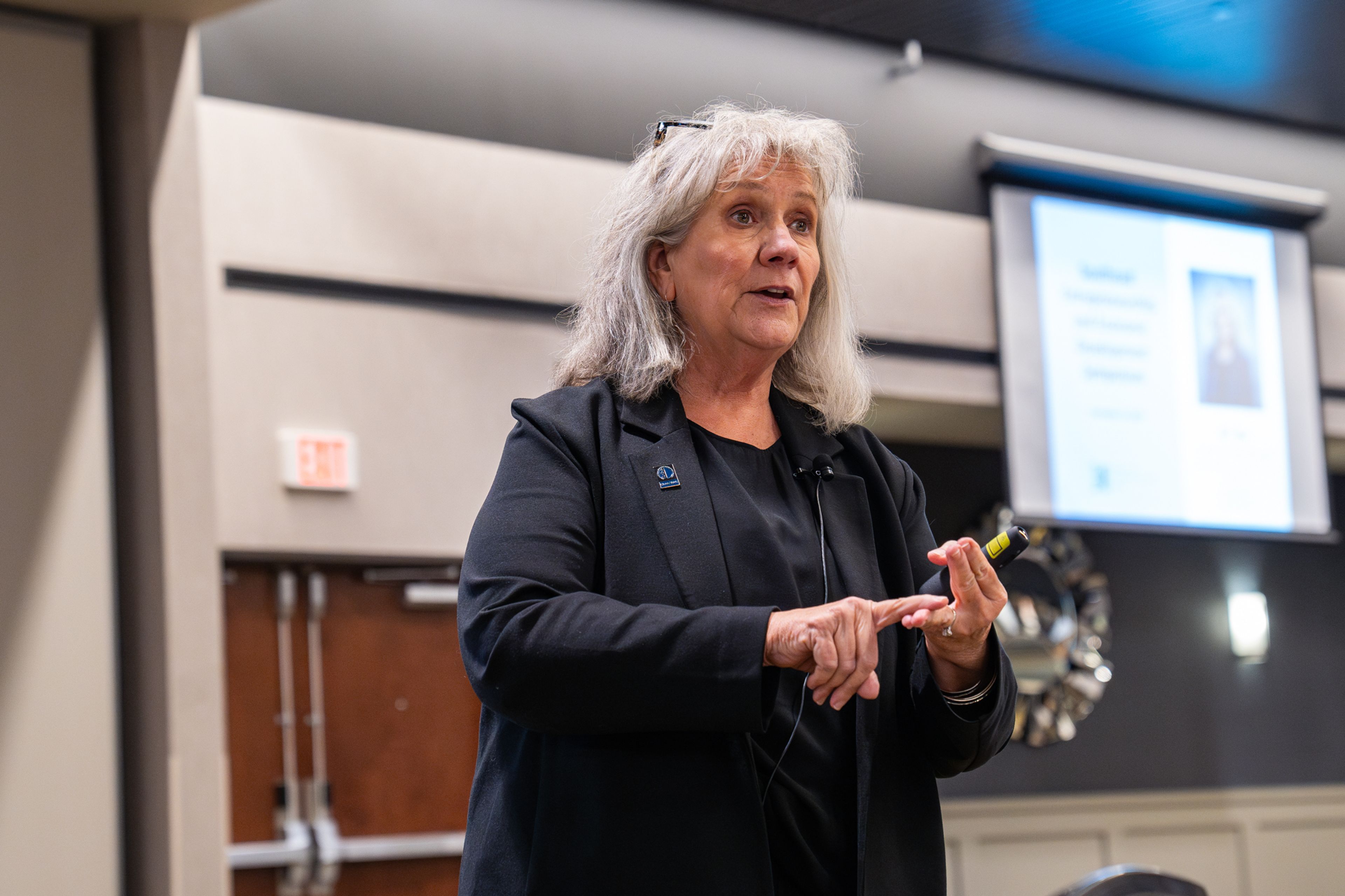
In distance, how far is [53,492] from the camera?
332 cm

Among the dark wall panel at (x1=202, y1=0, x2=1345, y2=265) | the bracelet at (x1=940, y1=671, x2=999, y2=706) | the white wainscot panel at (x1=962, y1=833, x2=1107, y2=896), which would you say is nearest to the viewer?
the bracelet at (x1=940, y1=671, x2=999, y2=706)

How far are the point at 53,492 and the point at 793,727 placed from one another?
2.57 metres

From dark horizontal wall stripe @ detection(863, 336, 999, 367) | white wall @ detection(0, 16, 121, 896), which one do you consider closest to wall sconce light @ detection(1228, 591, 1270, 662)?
dark horizontal wall stripe @ detection(863, 336, 999, 367)

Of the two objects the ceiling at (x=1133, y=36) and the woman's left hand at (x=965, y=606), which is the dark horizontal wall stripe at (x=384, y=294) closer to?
the ceiling at (x=1133, y=36)

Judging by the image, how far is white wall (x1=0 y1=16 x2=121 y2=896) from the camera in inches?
127

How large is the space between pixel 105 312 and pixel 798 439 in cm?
258

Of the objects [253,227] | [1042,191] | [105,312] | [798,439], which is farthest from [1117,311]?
[798,439]

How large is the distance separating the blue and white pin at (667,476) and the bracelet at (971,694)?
322 millimetres

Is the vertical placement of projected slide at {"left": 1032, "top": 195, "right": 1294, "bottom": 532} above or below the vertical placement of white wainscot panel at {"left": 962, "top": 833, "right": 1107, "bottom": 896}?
above

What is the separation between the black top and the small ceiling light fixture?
15.2ft

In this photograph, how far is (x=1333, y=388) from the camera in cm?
639

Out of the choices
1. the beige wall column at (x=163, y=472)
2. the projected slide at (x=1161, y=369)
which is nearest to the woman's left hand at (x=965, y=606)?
the beige wall column at (x=163, y=472)

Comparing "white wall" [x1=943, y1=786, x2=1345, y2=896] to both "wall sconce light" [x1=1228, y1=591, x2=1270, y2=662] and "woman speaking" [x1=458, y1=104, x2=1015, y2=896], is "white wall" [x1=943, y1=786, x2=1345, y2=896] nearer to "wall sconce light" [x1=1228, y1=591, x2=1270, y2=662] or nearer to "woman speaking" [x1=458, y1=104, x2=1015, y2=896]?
"wall sconce light" [x1=1228, y1=591, x2=1270, y2=662]

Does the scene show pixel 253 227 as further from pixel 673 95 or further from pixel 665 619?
pixel 665 619
